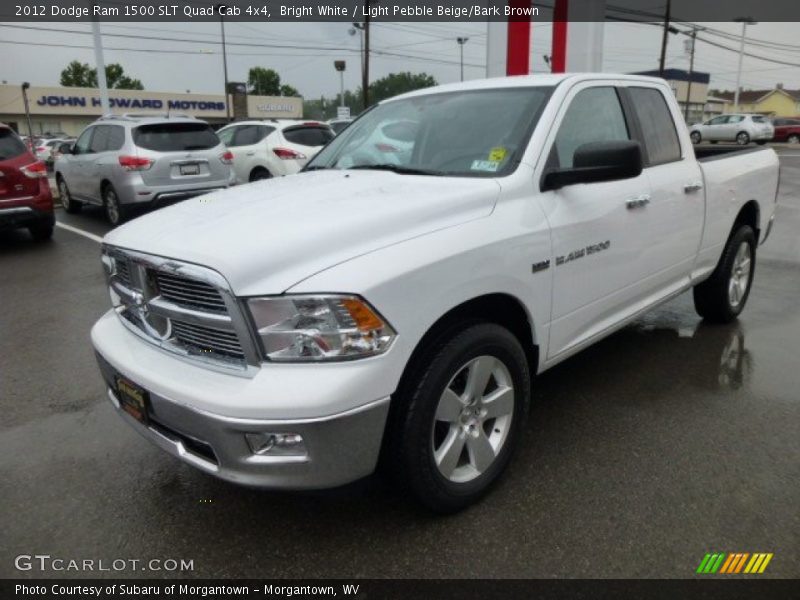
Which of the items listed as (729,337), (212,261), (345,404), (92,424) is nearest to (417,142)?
(212,261)

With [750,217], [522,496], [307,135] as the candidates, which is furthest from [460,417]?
[307,135]

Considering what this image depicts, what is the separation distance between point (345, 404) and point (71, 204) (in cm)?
1165

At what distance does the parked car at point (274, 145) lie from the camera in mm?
11695

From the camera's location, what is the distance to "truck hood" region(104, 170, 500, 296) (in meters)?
2.17

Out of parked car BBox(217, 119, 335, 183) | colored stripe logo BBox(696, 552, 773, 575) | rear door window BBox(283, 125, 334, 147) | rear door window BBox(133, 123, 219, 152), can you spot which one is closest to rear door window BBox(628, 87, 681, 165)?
colored stripe logo BBox(696, 552, 773, 575)

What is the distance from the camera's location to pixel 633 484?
9.34ft

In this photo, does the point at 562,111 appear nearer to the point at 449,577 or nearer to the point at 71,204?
the point at 449,577

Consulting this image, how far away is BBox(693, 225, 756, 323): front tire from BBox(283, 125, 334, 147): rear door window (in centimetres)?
848

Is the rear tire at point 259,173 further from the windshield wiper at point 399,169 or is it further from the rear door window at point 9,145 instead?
the windshield wiper at point 399,169

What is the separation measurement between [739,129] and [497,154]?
35.2 m

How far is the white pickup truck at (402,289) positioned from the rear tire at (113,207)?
6761 millimetres

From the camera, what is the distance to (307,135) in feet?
39.7

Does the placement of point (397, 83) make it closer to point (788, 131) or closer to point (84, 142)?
point (788, 131)

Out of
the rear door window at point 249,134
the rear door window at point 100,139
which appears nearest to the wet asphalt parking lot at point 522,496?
the rear door window at point 100,139
